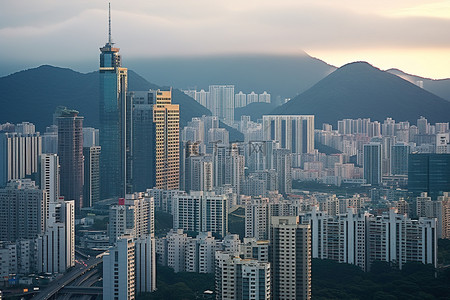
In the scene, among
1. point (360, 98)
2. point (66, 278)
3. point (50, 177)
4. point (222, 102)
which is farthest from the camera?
point (360, 98)

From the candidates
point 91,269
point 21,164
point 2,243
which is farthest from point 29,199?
point 21,164

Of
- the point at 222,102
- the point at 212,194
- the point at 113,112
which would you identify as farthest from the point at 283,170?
the point at 222,102

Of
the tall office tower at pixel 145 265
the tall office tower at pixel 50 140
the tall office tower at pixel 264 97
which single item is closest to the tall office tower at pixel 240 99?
the tall office tower at pixel 264 97

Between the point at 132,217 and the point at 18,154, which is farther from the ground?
the point at 18,154

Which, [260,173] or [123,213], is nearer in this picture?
[123,213]

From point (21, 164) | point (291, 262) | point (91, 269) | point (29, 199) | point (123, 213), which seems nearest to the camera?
point (291, 262)

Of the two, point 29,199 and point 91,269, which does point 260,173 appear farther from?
point 91,269

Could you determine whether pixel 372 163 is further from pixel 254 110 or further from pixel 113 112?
pixel 254 110
